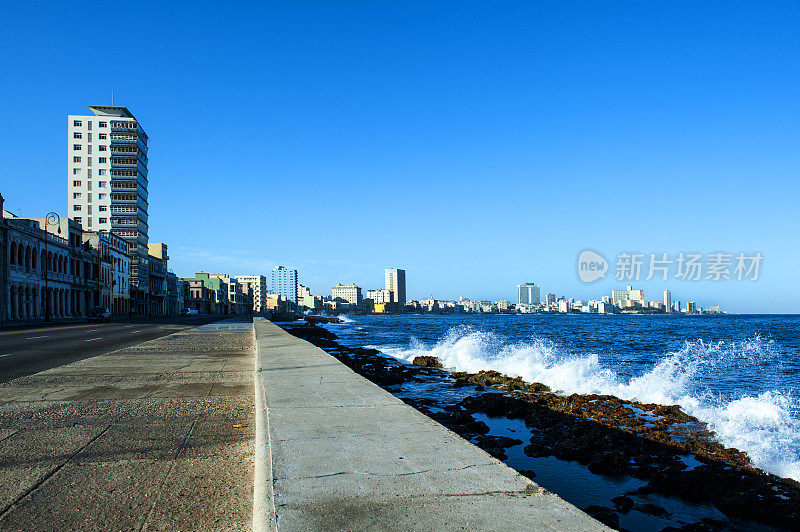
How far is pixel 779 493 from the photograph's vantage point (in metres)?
7.02

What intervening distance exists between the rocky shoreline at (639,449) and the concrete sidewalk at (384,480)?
2637 mm

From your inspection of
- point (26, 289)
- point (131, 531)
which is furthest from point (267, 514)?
point (26, 289)

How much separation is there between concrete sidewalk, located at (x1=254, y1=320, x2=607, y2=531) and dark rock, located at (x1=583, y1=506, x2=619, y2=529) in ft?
7.06

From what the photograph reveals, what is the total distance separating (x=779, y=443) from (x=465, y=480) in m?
8.53

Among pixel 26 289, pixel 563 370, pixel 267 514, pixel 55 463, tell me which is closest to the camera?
pixel 267 514

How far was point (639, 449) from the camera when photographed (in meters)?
8.78

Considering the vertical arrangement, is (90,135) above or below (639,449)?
above

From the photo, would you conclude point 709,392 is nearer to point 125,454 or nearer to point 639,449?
point 639,449

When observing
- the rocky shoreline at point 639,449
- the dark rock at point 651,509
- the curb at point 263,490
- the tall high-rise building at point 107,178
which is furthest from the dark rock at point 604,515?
the tall high-rise building at point 107,178

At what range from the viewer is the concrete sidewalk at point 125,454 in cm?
374

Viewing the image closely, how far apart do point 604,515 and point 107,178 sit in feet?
399

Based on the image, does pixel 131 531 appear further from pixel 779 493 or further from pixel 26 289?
pixel 26 289

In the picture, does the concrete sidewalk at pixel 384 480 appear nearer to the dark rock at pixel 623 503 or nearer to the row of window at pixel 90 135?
the dark rock at pixel 623 503

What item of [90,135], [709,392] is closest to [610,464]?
[709,392]
